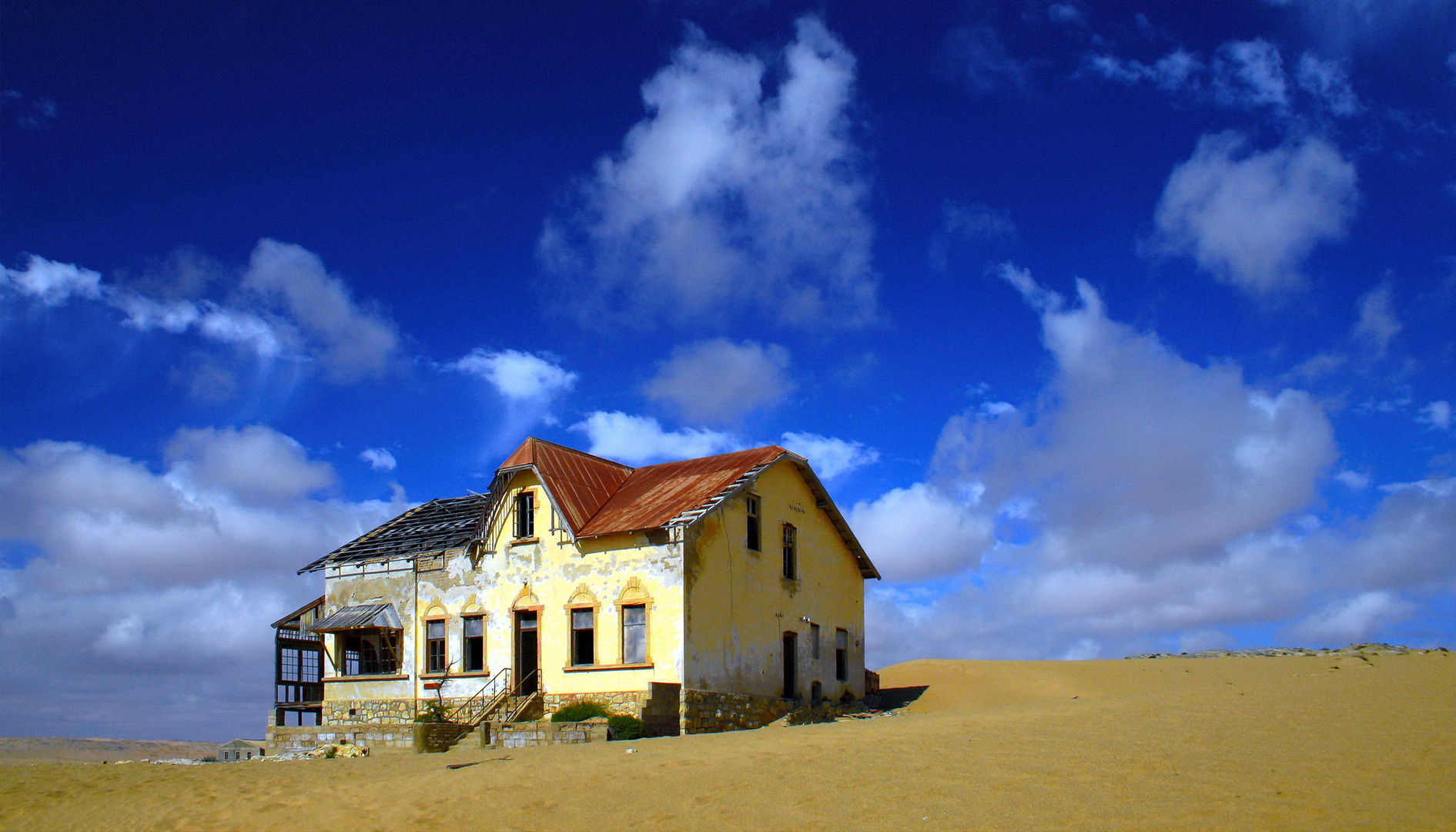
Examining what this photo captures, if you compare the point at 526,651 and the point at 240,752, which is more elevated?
the point at 526,651

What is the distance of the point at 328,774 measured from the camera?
1912 centimetres

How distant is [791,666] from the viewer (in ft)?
97.1

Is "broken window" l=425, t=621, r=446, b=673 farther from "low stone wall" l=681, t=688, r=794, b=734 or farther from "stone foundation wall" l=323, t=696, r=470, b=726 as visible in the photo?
"low stone wall" l=681, t=688, r=794, b=734

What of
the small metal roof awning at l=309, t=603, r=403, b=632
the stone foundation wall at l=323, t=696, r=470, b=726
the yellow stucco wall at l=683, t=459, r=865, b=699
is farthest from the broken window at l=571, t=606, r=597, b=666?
the small metal roof awning at l=309, t=603, r=403, b=632

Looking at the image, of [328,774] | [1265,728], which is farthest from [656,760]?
[1265,728]

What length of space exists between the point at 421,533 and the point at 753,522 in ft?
36.6

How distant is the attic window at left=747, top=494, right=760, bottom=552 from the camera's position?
28.6m

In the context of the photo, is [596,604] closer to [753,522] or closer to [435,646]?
[753,522]

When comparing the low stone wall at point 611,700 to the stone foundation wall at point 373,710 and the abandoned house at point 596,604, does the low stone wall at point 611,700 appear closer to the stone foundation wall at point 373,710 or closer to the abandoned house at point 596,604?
the abandoned house at point 596,604

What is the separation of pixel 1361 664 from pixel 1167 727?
1405cm

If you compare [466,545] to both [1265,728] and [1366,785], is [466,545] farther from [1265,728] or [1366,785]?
[1366,785]

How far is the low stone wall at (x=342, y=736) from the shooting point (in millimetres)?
27109

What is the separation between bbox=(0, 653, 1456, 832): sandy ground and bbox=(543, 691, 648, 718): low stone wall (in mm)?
3939

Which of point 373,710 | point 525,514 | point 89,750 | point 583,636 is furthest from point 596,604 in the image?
point 89,750
